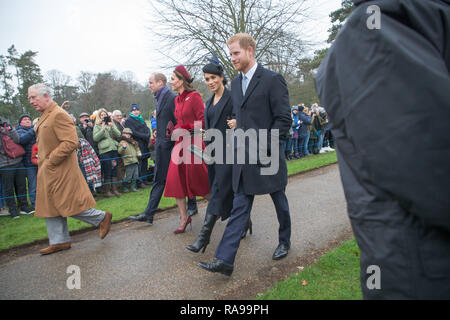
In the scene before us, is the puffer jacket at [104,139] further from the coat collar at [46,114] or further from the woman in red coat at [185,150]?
the woman in red coat at [185,150]

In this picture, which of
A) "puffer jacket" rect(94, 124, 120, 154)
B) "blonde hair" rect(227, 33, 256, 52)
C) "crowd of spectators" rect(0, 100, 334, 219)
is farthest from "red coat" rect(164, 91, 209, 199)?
"puffer jacket" rect(94, 124, 120, 154)

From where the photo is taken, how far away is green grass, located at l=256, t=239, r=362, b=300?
2.75 metres

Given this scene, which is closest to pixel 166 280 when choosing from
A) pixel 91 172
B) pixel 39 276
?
pixel 39 276

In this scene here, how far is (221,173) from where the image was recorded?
401cm

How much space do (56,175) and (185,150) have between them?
1.83m

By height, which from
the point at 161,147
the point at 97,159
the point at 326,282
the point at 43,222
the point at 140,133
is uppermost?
the point at 140,133

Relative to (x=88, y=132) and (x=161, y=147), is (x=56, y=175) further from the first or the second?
(x=88, y=132)

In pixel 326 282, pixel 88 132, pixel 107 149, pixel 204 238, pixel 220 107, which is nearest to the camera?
pixel 326 282

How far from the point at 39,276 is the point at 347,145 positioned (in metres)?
3.95

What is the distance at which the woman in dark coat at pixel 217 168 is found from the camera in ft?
12.8

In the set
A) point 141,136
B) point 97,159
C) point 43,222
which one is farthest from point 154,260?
point 141,136

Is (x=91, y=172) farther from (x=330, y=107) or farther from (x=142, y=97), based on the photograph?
(x=142, y=97)

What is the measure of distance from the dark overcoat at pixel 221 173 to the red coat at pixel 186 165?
49 cm

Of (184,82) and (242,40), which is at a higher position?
(242,40)
